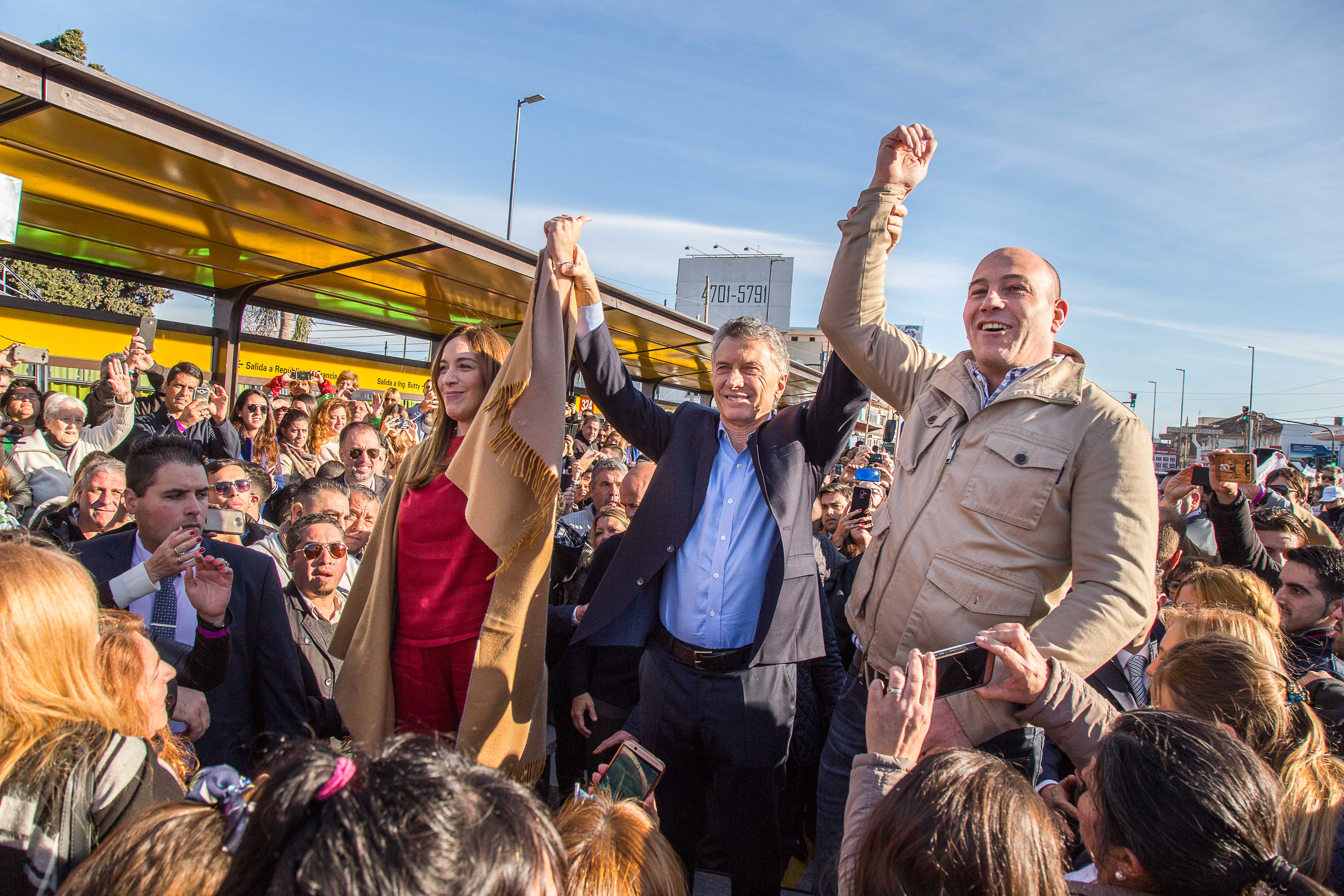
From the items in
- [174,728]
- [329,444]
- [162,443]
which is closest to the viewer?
[174,728]

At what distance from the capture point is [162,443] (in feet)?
9.08

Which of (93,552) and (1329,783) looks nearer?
(1329,783)

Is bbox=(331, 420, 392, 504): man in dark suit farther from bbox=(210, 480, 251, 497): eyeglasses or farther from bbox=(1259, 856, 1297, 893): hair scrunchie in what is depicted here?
bbox=(1259, 856, 1297, 893): hair scrunchie

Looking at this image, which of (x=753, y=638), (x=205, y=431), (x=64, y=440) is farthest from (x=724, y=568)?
(x=64, y=440)

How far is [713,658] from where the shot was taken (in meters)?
2.40

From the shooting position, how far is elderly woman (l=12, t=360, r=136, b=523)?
190 inches

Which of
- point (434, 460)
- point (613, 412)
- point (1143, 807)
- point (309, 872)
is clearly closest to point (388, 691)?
point (434, 460)

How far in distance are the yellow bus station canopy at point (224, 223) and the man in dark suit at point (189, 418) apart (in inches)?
45.5

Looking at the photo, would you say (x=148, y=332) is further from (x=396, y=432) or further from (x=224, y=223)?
(x=396, y=432)

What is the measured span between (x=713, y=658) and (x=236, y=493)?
9.49ft

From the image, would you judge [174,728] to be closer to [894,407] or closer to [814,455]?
[814,455]

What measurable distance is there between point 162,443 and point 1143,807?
9.86 feet

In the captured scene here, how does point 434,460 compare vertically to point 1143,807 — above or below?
above

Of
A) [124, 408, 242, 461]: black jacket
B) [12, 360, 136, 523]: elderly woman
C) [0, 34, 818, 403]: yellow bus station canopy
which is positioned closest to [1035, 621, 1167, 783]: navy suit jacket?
[0, 34, 818, 403]: yellow bus station canopy
